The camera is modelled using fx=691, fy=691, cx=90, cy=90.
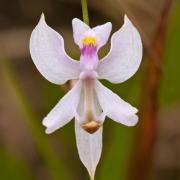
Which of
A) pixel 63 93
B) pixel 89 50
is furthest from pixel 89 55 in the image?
pixel 63 93

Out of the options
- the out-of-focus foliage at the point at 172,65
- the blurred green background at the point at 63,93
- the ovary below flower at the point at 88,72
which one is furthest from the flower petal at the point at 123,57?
the out-of-focus foliage at the point at 172,65

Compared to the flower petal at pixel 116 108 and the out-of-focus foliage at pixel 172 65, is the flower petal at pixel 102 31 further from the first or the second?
the out-of-focus foliage at pixel 172 65

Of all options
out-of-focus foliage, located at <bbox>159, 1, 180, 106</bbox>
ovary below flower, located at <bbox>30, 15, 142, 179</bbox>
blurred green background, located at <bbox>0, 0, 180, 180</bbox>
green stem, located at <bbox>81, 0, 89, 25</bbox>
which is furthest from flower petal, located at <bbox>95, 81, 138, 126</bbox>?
out-of-focus foliage, located at <bbox>159, 1, 180, 106</bbox>

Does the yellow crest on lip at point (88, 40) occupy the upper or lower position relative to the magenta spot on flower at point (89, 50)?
upper

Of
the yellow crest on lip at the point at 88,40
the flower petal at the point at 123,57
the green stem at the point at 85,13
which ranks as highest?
the green stem at the point at 85,13

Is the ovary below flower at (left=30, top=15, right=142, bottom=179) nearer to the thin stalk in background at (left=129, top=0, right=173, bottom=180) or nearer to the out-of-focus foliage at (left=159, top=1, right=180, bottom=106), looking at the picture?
the thin stalk in background at (left=129, top=0, right=173, bottom=180)

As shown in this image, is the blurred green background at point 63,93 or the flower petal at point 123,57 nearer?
the flower petal at point 123,57

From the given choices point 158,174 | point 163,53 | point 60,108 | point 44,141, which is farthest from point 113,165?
point 158,174

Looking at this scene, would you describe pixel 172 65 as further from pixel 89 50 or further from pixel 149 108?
pixel 89 50
